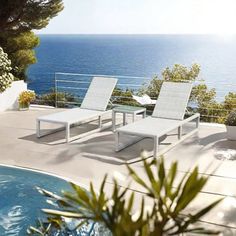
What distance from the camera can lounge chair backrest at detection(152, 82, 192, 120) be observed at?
7.61m

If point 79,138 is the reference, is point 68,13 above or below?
above

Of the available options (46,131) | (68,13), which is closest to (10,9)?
(46,131)

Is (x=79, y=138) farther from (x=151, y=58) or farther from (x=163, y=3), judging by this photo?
(x=151, y=58)

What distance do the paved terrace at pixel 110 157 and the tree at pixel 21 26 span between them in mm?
5191

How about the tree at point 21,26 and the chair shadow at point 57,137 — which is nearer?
the chair shadow at point 57,137

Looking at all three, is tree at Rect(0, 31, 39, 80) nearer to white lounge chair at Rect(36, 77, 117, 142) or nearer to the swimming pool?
white lounge chair at Rect(36, 77, 117, 142)

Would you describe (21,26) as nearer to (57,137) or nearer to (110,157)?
(57,137)

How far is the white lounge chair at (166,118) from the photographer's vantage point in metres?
6.67

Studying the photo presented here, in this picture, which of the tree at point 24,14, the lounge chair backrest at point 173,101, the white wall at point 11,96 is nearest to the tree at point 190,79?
the tree at point 24,14

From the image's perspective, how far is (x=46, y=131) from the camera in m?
7.95

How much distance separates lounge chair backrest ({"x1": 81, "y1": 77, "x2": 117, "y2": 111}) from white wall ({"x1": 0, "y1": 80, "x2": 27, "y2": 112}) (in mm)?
2397

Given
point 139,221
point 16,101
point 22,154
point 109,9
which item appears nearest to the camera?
point 139,221

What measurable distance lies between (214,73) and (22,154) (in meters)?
52.7

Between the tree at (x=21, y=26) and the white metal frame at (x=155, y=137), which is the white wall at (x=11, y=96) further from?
the white metal frame at (x=155, y=137)
